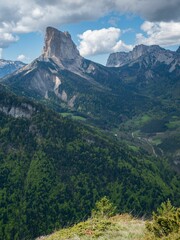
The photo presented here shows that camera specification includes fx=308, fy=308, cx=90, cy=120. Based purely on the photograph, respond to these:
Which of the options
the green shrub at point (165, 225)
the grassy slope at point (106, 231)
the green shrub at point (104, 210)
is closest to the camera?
the green shrub at point (165, 225)

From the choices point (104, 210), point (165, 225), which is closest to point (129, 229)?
point (165, 225)

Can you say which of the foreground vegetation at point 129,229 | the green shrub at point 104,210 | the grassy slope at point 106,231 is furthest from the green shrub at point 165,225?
the green shrub at point 104,210

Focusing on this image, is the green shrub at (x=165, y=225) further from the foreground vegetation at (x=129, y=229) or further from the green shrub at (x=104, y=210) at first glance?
the green shrub at (x=104, y=210)

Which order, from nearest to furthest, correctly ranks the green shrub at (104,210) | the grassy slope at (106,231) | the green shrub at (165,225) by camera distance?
the green shrub at (165,225) → the grassy slope at (106,231) → the green shrub at (104,210)

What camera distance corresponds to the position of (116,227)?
42594 millimetres

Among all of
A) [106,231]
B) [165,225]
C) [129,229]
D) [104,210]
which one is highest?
[165,225]

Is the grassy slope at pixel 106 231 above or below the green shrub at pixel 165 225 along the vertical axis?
below

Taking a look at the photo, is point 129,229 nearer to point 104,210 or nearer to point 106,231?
point 106,231

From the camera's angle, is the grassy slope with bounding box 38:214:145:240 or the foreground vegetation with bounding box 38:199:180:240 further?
the grassy slope with bounding box 38:214:145:240

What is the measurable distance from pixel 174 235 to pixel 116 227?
12.9 metres

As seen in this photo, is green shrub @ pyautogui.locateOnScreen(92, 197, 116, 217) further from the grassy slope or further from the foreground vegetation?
the grassy slope

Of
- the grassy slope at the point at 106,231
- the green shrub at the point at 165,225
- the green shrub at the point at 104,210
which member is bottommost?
the green shrub at the point at 104,210

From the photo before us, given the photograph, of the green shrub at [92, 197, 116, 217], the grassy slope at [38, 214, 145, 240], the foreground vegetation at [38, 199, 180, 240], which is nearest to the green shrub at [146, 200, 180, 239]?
the foreground vegetation at [38, 199, 180, 240]

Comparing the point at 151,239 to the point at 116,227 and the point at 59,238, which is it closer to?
the point at 116,227
